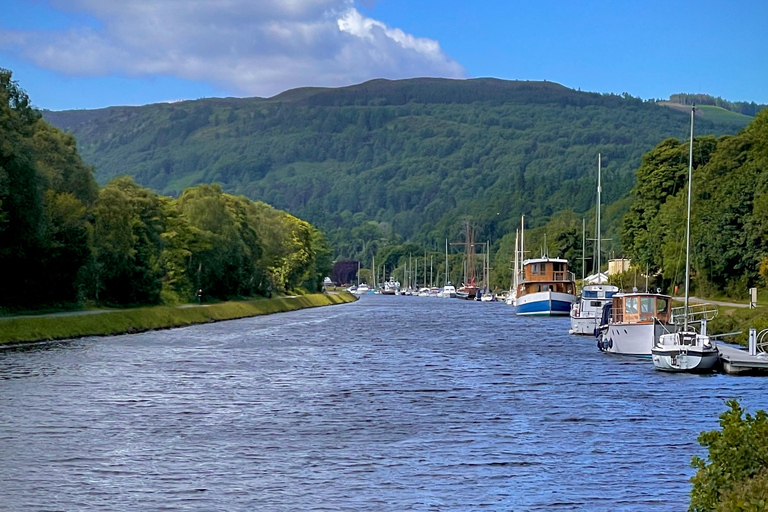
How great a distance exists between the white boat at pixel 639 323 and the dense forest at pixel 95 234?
35894 mm

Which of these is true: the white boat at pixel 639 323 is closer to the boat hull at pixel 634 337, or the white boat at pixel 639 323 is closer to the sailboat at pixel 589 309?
the boat hull at pixel 634 337

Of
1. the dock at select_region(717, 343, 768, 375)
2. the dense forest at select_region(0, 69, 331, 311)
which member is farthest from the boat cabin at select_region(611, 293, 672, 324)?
the dense forest at select_region(0, 69, 331, 311)

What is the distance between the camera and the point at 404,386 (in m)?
45.0

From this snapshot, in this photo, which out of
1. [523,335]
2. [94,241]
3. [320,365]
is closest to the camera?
[320,365]

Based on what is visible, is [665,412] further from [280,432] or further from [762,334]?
[762,334]

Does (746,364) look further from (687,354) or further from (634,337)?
(634,337)

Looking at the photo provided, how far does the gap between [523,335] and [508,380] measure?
3589 cm

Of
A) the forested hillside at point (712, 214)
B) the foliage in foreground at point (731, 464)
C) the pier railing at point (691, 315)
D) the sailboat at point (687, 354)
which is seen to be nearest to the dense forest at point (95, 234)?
the sailboat at point (687, 354)

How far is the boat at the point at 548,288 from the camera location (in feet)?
379

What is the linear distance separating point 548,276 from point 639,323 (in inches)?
2318

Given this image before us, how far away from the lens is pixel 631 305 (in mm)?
58875

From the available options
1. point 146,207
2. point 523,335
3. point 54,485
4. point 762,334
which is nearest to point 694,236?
point 523,335

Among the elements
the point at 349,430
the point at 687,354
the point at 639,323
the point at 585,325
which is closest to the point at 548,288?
the point at 585,325

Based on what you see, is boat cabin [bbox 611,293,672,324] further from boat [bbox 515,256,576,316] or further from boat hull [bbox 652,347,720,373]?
boat [bbox 515,256,576,316]
